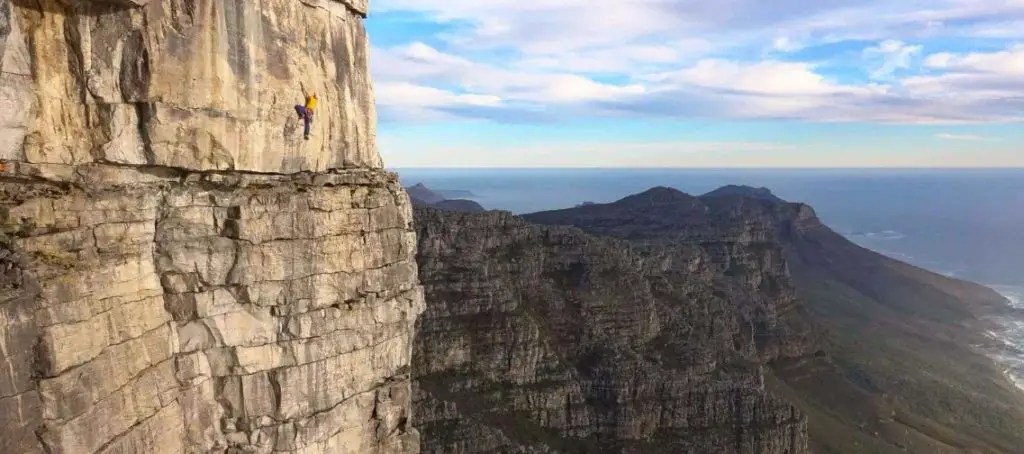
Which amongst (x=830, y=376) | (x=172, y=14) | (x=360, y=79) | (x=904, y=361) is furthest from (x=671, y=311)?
(x=172, y=14)

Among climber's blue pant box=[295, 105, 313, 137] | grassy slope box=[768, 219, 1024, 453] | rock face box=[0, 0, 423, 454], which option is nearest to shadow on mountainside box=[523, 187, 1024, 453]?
grassy slope box=[768, 219, 1024, 453]

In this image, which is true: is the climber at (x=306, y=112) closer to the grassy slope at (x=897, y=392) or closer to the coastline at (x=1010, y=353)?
the grassy slope at (x=897, y=392)

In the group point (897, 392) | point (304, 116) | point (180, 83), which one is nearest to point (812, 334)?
point (897, 392)

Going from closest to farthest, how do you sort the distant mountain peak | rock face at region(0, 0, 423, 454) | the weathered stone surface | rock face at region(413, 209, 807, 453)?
rock face at region(0, 0, 423, 454), the weathered stone surface, rock face at region(413, 209, 807, 453), the distant mountain peak

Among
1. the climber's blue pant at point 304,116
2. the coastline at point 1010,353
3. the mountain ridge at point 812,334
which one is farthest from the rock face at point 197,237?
the coastline at point 1010,353

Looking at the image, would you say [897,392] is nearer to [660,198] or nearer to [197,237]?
[660,198]

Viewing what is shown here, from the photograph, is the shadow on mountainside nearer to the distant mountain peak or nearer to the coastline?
the distant mountain peak

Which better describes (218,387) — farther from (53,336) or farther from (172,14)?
(172,14)
